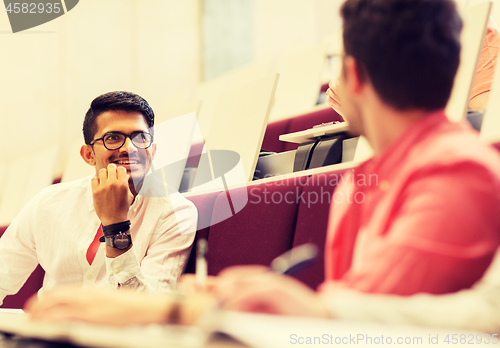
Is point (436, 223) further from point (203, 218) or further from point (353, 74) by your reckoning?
point (203, 218)

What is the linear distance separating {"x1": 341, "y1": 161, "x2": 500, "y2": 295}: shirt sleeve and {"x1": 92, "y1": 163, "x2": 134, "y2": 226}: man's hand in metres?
0.40

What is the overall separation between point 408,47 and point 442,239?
0.11 m

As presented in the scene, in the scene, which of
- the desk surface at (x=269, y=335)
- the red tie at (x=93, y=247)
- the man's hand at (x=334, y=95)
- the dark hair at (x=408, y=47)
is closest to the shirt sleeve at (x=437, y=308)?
the desk surface at (x=269, y=335)

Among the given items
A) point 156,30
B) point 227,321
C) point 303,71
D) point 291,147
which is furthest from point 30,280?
point 156,30

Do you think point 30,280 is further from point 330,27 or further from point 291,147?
point 330,27

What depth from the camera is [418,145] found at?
253mm

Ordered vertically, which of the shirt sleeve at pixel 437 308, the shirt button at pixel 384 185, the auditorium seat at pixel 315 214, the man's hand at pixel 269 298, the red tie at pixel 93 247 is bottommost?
the red tie at pixel 93 247

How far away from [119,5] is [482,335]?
7.26ft

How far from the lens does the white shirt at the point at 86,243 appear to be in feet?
1.87

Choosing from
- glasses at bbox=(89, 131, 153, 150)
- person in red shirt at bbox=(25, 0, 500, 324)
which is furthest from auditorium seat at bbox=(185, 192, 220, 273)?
person in red shirt at bbox=(25, 0, 500, 324)

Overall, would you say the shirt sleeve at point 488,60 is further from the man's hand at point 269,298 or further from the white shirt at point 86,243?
the man's hand at point 269,298

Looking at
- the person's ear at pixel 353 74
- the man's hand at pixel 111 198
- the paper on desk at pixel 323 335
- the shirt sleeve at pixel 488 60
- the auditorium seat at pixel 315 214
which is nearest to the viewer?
the paper on desk at pixel 323 335

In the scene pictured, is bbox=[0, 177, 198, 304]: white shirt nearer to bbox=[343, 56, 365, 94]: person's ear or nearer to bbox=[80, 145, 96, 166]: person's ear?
bbox=[80, 145, 96, 166]: person's ear

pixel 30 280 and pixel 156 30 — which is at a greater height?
pixel 156 30
